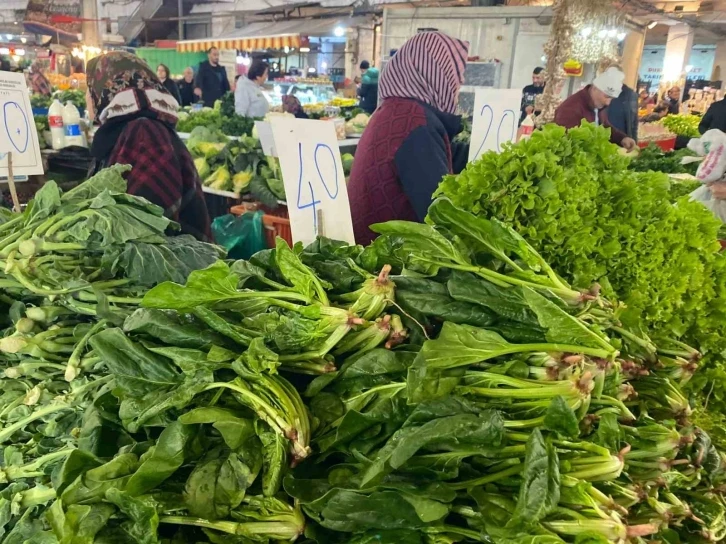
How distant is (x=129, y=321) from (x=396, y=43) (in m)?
9.03

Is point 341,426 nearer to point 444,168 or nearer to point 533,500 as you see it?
point 533,500

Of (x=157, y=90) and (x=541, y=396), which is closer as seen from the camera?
(x=541, y=396)

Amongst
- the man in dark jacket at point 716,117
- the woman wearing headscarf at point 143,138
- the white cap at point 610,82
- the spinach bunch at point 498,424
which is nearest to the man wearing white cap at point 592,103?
the white cap at point 610,82

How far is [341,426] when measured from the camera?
976mm

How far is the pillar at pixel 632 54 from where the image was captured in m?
11.2

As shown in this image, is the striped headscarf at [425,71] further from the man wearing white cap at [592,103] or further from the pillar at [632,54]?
the pillar at [632,54]

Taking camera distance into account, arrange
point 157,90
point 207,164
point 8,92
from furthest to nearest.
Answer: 1. point 207,164
2. point 157,90
3. point 8,92

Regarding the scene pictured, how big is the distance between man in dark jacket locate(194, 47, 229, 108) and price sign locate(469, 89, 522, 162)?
27.2ft

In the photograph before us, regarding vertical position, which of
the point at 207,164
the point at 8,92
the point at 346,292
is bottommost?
the point at 207,164

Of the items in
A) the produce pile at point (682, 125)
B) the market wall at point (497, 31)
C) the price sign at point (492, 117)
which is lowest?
the produce pile at point (682, 125)

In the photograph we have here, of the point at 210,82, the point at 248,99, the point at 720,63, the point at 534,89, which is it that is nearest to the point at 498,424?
the point at 248,99

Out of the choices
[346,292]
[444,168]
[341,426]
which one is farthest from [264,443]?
[444,168]

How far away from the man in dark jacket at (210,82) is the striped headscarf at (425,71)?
8313 millimetres

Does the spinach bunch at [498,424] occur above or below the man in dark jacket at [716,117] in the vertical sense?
below
